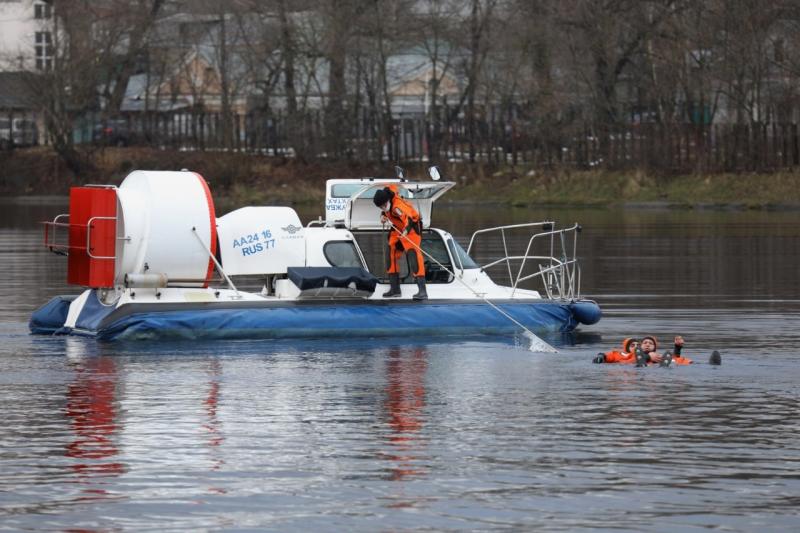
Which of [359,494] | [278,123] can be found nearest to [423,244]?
[359,494]

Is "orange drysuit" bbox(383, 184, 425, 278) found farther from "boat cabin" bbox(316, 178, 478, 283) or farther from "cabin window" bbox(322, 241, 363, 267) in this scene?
"cabin window" bbox(322, 241, 363, 267)

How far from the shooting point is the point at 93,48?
67.7 metres

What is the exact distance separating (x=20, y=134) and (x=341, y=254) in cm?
5243

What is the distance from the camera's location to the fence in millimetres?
59469

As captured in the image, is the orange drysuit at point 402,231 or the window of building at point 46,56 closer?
the orange drysuit at point 402,231

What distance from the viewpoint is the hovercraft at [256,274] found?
2141 centimetres

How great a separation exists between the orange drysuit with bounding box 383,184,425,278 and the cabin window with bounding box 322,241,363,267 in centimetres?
56

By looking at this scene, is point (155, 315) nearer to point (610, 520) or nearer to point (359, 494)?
point (359, 494)

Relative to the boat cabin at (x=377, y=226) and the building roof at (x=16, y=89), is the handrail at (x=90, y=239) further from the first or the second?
the building roof at (x=16, y=89)

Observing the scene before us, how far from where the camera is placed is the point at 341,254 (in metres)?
22.9

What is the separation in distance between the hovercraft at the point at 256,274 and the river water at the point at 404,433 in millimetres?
303

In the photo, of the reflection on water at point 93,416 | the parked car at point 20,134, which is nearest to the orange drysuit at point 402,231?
the reflection on water at point 93,416

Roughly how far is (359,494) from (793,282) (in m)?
19.7

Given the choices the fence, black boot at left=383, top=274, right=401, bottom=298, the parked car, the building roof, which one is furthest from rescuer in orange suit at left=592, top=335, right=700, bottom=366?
the parked car
